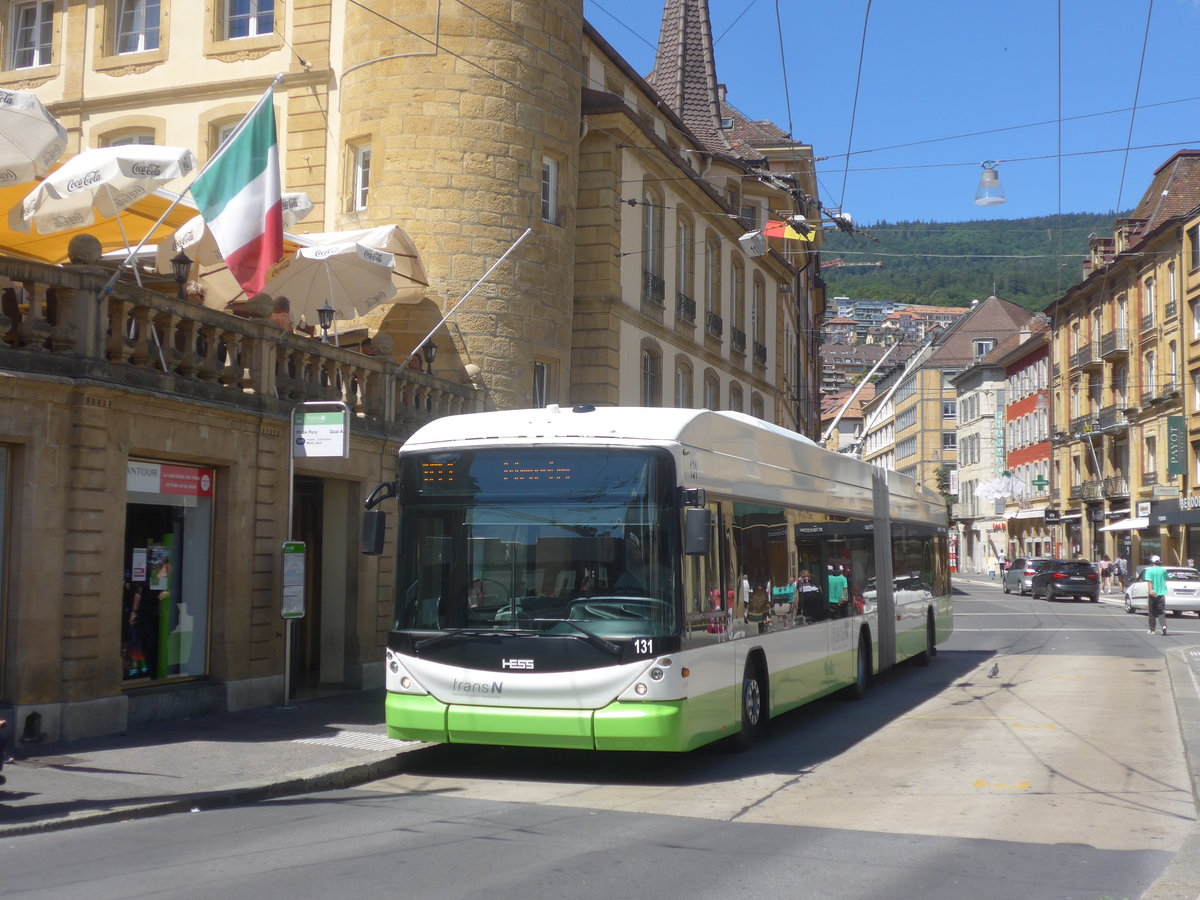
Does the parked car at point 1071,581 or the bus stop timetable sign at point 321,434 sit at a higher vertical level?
the bus stop timetable sign at point 321,434

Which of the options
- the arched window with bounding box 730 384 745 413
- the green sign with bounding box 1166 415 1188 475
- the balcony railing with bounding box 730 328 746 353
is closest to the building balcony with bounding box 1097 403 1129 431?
the green sign with bounding box 1166 415 1188 475

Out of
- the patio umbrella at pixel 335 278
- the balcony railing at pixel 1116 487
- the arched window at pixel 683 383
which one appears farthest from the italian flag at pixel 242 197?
the balcony railing at pixel 1116 487

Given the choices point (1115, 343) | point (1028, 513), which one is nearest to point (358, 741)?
point (1115, 343)

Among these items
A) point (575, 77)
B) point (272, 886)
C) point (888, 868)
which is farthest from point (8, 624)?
point (575, 77)

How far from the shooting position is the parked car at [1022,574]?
57878 millimetres

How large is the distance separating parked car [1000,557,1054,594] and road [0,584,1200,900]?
4482 centimetres

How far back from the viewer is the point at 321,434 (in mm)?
14461

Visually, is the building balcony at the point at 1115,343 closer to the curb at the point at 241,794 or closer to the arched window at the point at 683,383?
the arched window at the point at 683,383

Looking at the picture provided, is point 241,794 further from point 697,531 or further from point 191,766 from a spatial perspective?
point 697,531

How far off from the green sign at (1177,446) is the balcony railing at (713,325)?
28936 mm

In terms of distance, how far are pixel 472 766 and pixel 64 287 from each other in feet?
18.1

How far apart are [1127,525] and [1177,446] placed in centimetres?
619

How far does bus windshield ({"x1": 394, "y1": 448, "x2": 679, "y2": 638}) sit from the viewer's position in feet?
34.5

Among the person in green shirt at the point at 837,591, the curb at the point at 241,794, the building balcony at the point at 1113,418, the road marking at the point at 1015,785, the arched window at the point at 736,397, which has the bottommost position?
the road marking at the point at 1015,785
